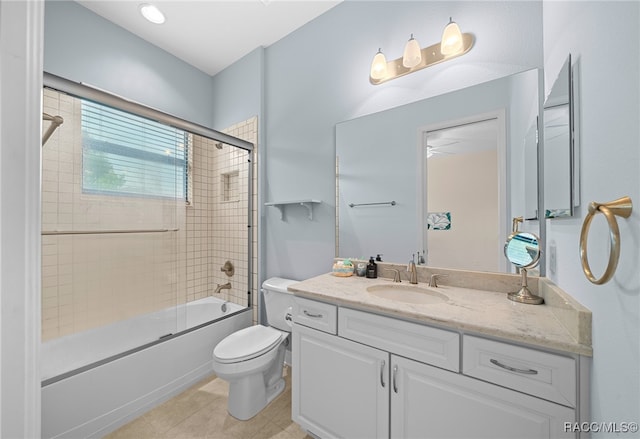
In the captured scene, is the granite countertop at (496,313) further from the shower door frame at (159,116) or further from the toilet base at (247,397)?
the shower door frame at (159,116)

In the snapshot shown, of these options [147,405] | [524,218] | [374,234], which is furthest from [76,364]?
[524,218]

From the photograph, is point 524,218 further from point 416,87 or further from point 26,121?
point 26,121

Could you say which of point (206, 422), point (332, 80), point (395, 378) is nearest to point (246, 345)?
point (206, 422)

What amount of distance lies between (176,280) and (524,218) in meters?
2.38

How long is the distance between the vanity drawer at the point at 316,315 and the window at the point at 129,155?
1.43 metres

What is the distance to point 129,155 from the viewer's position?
1.82 meters

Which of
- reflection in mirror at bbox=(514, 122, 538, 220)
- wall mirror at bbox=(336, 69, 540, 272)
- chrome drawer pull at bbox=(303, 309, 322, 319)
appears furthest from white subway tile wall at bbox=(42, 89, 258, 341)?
reflection in mirror at bbox=(514, 122, 538, 220)

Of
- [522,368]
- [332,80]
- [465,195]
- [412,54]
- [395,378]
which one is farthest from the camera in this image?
[332,80]

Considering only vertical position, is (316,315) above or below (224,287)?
above

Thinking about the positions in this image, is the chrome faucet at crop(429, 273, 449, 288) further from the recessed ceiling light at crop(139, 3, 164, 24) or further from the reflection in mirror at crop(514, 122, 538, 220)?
the recessed ceiling light at crop(139, 3, 164, 24)

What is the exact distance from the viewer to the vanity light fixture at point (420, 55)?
1.39 m

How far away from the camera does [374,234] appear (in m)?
1.72

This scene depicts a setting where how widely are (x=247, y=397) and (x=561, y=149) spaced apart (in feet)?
6.59

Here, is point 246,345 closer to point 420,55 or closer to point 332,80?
point 332,80
